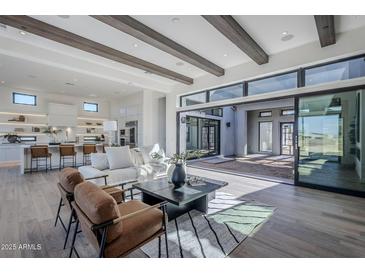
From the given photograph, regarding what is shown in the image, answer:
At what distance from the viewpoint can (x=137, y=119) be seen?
852 centimetres

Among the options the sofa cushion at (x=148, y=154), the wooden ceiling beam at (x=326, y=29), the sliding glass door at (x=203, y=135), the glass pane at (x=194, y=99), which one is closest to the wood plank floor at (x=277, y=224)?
the sofa cushion at (x=148, y=154)

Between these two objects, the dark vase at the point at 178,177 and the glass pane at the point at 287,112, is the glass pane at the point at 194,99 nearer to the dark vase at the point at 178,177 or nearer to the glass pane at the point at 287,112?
the dark vase at the point at 178,177

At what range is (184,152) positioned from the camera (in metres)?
3.94

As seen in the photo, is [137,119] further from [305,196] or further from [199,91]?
[305,196]

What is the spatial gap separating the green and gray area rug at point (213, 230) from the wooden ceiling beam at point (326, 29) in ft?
10.6

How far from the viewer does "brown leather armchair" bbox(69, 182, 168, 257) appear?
4.54 feet

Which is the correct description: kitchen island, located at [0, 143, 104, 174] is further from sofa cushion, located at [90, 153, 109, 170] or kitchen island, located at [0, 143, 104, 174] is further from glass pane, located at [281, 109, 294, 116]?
glass pane, located at [281, 109, 294, 116]

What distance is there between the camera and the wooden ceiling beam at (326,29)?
2.96m

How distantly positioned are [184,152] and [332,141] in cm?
331

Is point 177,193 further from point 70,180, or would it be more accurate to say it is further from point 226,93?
point 226,93

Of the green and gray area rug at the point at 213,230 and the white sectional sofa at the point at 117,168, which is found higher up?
the white sectional sofa at the point at 117,168

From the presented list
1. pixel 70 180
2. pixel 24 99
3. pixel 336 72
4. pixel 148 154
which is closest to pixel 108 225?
pixel 70 180

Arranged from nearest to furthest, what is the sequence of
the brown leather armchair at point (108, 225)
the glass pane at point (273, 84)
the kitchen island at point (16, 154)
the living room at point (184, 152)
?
1. the brown leather armchair at point (108, 225)
2. the living room at point (184, 152)
3. the glass pane at point (273, 84)
4. the kitchen island at point (16, 154)

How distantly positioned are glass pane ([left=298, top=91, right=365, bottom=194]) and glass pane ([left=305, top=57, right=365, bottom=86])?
341mm
